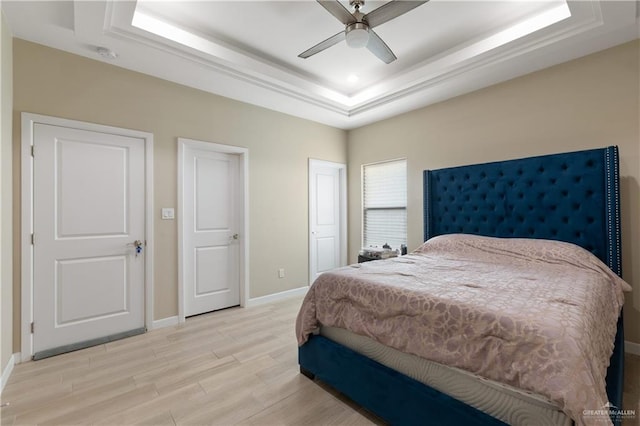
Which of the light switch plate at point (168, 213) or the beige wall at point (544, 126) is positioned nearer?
the beige wall at point (544, 126)

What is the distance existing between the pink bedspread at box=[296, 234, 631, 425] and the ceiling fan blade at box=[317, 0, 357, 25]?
1.91 m

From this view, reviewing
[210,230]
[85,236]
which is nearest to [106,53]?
[85,236]

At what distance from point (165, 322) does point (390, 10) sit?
143 inches

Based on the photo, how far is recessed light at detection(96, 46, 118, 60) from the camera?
262 cm

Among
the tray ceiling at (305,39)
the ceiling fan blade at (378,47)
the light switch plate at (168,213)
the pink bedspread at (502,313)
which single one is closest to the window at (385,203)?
the tray ceiling at (305,39)

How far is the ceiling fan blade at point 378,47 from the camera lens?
2335 mm

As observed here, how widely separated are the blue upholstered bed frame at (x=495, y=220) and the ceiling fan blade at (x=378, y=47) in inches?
67.1

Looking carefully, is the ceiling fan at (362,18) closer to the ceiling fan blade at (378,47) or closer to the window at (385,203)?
the ceiling fan blade at (378,47)

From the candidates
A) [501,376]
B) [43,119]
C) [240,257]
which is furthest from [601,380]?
[43,119]

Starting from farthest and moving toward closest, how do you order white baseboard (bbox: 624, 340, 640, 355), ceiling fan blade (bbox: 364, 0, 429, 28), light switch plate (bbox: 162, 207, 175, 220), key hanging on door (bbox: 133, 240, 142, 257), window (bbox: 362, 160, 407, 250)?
window (bbox: 362, 160, 407, 250) < light switch plate (bbox: 162, 207, 175, 220) < key hanging on door (bbox: 133, 240, 142, 257) < white baseboard (bbox: 624, 340, 640, 355) < ceiling fan blade (bbox: 364, 0, 429, 28)

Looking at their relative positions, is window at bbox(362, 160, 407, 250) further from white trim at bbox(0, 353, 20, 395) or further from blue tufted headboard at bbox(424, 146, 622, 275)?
white trim at bbox(0, 353, 20, 395)

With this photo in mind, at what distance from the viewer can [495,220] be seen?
3.27 meters

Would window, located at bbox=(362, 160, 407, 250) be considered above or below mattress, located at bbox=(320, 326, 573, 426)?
above

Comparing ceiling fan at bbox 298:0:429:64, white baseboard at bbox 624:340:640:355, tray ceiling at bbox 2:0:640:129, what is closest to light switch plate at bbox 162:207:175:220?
tray ceiling at bbox 2:0:640:129
